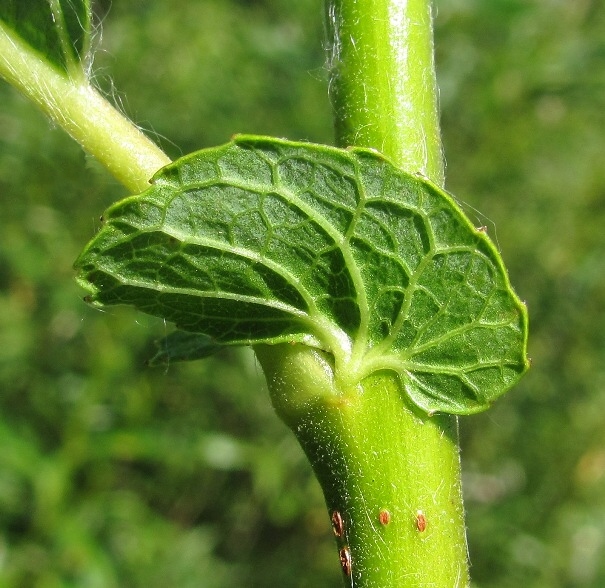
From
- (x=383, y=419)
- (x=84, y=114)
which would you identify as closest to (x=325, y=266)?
(x=383, y=419)

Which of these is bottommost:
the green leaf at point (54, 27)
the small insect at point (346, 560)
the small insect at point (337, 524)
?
the small insect at point (346, 560)

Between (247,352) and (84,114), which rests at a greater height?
(247,352)

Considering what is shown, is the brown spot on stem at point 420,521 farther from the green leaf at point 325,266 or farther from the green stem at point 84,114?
the green stem at point 84,114

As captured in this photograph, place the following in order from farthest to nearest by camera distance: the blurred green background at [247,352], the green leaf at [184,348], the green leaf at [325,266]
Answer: the blurred green background at [247,352], the green leaf at [184,348], the green leaf at [325,266]

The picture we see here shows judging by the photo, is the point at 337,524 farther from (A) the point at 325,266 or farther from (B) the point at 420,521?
(A) the point at 325,266

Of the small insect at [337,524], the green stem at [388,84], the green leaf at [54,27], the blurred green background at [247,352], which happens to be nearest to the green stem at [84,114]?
the green leaf at [54,27]

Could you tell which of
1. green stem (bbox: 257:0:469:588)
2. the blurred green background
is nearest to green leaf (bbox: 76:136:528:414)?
green stem (bbox: 257:0:469:588)
